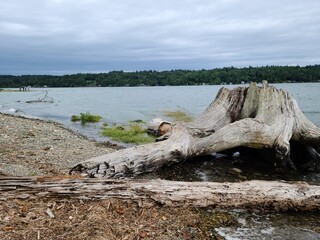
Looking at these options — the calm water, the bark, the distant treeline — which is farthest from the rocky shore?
the distant treeline

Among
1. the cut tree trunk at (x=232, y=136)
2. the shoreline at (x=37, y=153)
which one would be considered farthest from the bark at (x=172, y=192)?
the shoreline at (x=37, y=153)

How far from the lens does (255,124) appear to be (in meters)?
10.1

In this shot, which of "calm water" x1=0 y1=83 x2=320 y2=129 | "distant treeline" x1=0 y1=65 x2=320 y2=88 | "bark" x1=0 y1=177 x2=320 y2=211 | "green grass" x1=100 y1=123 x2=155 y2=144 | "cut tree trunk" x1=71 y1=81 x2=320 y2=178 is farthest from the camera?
"distant treeline" x1=0 y1=65 x2=320 y2=88

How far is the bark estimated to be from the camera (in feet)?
17.6

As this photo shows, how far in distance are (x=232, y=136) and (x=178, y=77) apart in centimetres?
13590

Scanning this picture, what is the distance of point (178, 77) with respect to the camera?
474 feet

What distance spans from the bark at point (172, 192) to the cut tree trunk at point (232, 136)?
1.74m

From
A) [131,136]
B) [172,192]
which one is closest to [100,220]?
[172,192]

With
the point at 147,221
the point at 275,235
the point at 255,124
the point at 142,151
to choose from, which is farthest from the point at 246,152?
the point at 147,221

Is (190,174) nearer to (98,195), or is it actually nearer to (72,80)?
(98,195)

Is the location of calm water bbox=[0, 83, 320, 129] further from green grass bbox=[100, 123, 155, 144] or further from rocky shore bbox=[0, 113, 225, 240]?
rocky shore bbox=[0, 113, 225, 240]

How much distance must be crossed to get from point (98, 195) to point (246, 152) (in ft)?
25.2

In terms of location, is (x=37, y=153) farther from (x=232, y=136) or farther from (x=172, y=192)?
(x=172, y=192)

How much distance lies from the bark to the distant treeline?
94130mm
